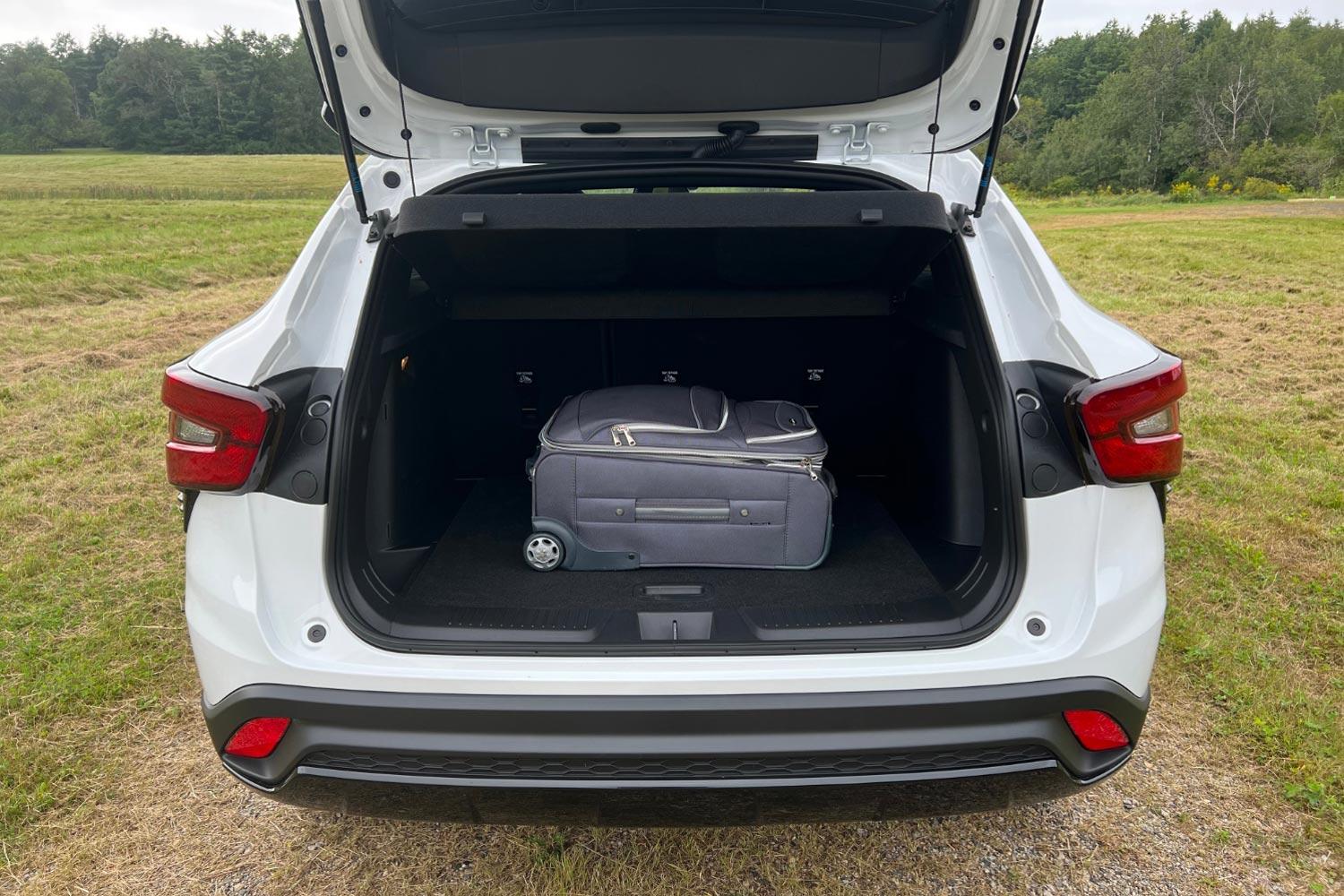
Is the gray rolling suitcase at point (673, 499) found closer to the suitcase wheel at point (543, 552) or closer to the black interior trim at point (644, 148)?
the suitcase wheel at point (543, 552)

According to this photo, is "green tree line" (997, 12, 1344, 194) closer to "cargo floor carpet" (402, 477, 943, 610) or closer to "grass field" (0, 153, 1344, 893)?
"grass field" (0, 153, 1344, 893)

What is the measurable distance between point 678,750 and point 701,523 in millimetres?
693

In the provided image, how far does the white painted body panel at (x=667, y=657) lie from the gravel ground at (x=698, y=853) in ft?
2.09

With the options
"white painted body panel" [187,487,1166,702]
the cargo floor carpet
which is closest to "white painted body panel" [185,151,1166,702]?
"white painted body panel" [187,487,1166,702]

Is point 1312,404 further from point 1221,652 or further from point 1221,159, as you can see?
point 1221,159

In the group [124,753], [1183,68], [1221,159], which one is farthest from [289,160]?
[1183,68]

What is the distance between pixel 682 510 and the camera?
175 cm

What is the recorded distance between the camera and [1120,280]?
840 cm

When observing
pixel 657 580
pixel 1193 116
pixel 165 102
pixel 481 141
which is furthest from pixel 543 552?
pixel 1193 116

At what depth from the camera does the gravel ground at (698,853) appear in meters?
1.56

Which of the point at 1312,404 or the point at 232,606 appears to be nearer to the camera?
the point at 232,606

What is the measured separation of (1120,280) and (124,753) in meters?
9.38

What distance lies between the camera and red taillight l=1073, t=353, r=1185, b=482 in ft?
3.97

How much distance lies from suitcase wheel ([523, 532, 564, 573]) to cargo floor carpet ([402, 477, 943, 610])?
20 millimetres
